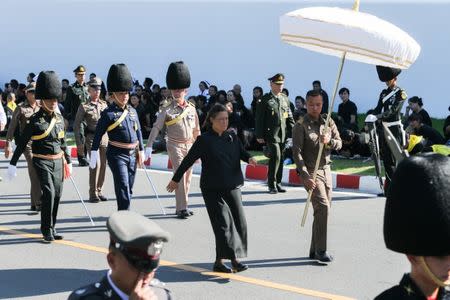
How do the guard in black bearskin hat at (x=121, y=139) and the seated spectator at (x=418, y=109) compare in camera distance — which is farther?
the seated spectator at (x=418, y=109)

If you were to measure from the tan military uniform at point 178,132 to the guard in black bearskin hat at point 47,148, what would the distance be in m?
1.55

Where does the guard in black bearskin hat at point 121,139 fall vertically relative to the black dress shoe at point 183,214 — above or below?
above

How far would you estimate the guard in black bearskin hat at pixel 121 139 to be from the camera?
34.3 ft

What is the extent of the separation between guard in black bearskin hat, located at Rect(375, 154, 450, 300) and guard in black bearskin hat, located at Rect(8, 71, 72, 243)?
6768 mm

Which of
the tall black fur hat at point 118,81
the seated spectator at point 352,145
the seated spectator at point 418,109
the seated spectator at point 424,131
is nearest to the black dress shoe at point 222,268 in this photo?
the tall black fur hat at point 118,81

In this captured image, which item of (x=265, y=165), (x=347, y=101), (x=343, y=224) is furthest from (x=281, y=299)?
(x=347, y=101)

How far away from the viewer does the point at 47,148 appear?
10.4 m

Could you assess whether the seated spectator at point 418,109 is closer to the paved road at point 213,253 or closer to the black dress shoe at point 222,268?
the paved road at point 213,253

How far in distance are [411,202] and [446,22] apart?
15.3m

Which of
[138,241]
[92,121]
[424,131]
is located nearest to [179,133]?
[92,121]

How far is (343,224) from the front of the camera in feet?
37.2

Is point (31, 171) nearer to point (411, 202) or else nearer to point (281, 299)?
point (281, 299)

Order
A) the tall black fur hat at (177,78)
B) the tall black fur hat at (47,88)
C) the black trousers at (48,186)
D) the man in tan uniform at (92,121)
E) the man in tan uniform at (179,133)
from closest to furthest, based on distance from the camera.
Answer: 1. the black trousers at (48,186)
2. the tall black fur hat at (47,88)
3. the man in tan uniform at (179,133)
4. the tall black fur hat at (177,78)
5. the man in tan uniform at (92,121)

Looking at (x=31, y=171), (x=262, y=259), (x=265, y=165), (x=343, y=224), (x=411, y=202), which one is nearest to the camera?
(x=411, y=202)
